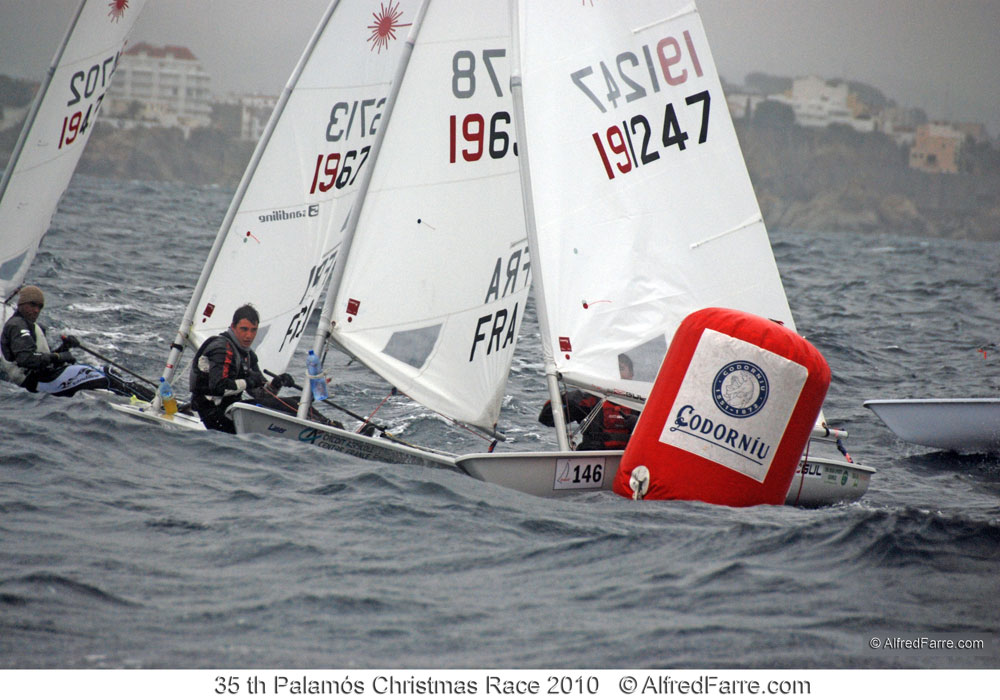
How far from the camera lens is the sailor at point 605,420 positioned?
272 inches

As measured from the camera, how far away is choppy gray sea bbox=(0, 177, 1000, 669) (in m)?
3.73

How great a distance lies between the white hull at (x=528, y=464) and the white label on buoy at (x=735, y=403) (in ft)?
2.27

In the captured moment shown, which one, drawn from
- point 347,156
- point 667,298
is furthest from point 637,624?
point 347,156

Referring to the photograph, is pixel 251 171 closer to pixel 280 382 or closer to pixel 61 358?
pixel 280 382

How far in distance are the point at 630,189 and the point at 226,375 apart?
2.94m

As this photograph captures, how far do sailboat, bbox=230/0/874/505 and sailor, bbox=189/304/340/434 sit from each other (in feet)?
1.25

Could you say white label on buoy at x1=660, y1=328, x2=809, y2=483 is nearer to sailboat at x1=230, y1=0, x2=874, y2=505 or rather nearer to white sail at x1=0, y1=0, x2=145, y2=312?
sailboat at x1=230, y1=0, x2=874, y2=505

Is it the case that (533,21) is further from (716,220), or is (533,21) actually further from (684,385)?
(684,385)

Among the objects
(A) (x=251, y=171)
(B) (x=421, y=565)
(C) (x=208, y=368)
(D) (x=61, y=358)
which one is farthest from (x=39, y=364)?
(B) (x=421, y=565)

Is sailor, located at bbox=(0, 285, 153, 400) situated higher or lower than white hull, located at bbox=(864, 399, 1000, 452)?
lower

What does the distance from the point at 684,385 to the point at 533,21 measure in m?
2.67

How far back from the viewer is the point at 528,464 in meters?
6.06

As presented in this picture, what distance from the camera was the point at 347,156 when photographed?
830 cm

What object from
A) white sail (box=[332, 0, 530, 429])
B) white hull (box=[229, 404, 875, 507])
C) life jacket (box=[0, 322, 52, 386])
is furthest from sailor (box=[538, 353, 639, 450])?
life jacket (box=[0, 322, 52, 386])
